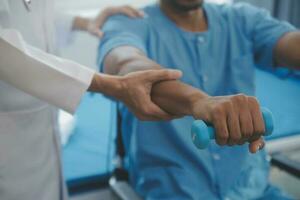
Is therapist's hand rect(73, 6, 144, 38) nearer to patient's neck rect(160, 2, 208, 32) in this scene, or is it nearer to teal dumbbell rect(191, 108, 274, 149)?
patient's neck rect(160, 2, 208, 32)

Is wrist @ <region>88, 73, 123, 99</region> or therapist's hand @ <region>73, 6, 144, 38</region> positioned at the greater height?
wrist @ <region>88, 73, 123, 99</region>

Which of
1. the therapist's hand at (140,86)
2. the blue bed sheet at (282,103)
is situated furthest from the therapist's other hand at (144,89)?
the blue bed sheet at (282,103)

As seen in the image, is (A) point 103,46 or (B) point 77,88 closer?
(B) point 77,88

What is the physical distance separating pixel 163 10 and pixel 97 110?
102cm

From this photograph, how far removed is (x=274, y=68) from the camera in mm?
1436

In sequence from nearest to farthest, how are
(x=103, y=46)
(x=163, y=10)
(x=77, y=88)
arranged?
(x=77, y=88) < (x=103, y=46) < (x=163, y=10)

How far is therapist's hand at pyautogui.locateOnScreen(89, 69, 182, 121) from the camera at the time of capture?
0.90 meters

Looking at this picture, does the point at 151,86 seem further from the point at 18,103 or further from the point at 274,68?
the point at 274,68

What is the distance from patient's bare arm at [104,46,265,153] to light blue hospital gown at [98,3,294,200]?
1.08ft

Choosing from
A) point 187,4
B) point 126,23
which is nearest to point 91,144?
point 126,23

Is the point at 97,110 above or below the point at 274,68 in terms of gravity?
below

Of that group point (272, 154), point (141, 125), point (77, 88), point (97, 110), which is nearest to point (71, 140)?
point (97, 110)

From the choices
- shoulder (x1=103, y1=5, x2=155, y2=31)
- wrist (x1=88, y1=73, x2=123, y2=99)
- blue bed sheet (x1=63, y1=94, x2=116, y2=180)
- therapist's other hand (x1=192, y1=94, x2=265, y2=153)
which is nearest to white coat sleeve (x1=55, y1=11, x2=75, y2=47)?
shoulder (x1=103, y1=5, x2=155, y2=31)

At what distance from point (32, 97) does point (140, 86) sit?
0.98ft
